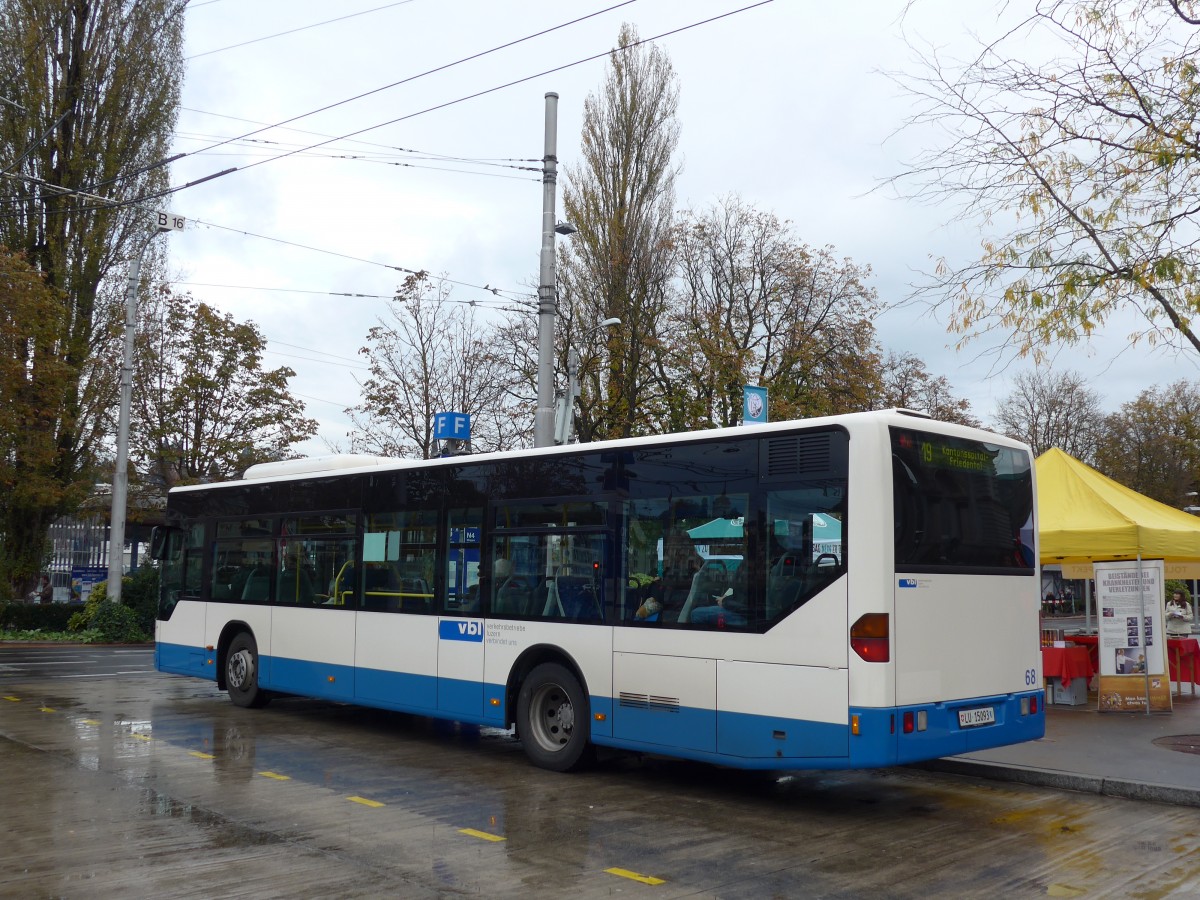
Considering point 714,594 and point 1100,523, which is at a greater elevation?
point 1100,523

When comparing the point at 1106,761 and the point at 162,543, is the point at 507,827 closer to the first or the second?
the point at 1106,761

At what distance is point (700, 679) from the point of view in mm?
8836

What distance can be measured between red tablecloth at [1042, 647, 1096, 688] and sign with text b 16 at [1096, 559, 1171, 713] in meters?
0.35

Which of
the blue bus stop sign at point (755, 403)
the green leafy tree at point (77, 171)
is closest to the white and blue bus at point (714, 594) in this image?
the blue bus stop sign at point (755, 403)

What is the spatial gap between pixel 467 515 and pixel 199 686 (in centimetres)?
829

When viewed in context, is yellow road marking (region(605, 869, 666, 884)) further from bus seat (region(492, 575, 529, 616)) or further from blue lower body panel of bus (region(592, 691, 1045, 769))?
bus seat (region(492, 575, 529, 616))

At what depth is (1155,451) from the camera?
197 ft

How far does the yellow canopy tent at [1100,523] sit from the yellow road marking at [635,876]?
28.8 feet

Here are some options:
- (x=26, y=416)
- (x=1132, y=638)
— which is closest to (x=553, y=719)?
(x=1132, y=638)

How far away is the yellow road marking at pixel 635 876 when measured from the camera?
253 inches

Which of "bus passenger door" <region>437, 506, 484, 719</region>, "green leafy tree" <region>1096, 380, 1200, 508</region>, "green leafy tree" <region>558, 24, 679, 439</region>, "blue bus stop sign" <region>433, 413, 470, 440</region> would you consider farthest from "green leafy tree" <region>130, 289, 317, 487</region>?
"green leafy tree" <region>1096, 380, 1200, 508</region>

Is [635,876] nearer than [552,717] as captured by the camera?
Yes

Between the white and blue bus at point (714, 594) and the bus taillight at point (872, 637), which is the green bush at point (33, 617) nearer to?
the white and blue bus at point (714, 594)

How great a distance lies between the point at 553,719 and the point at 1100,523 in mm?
8298
